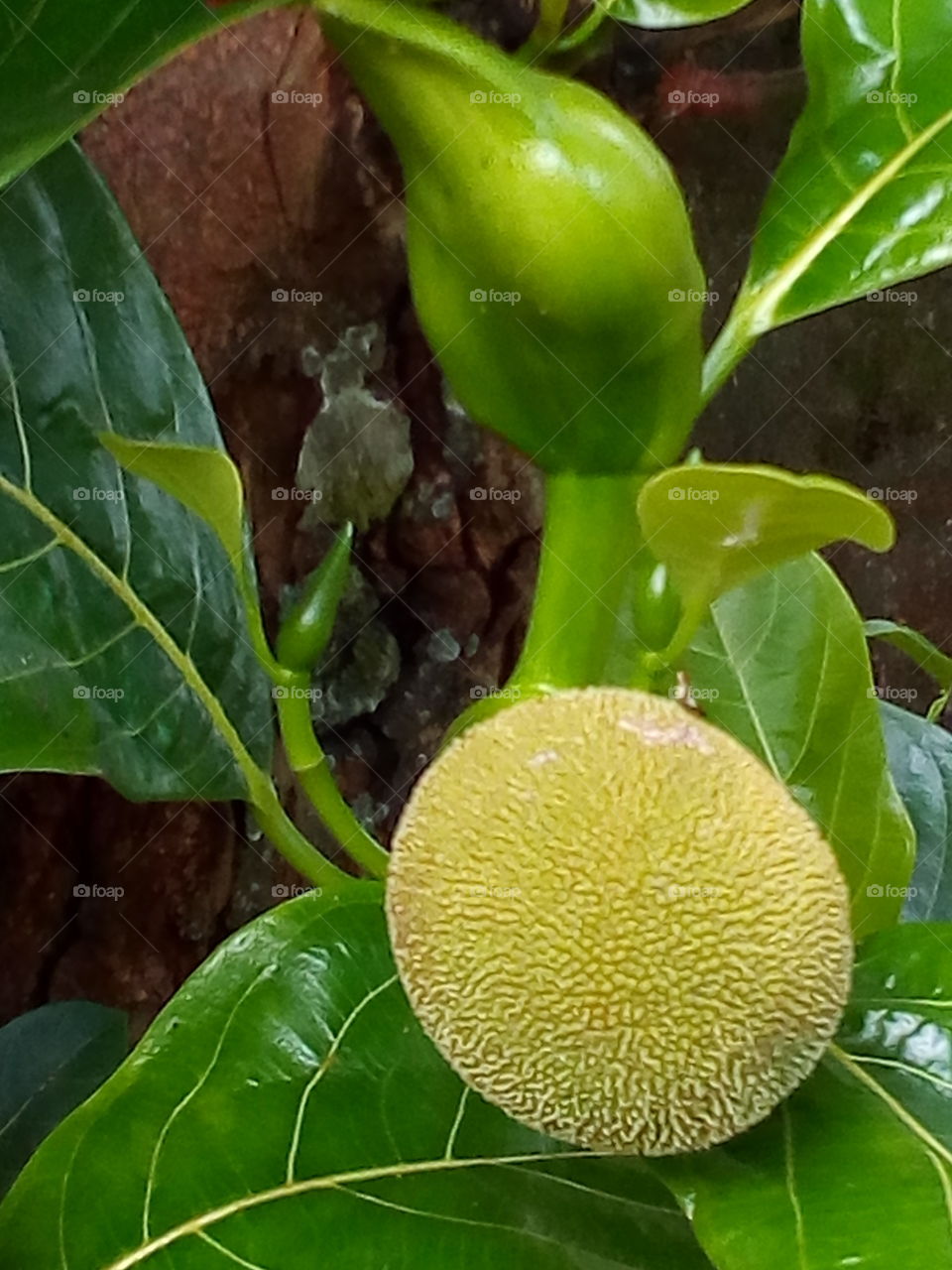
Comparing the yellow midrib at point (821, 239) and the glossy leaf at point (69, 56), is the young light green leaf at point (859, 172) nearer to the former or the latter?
the yellow midrib at point (821, 239)

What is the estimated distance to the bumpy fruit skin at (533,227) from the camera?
1.20 feet

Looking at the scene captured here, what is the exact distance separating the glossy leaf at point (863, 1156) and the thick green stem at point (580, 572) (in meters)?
0.13

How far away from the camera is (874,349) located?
100 cm

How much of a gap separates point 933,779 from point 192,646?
15.6 inches

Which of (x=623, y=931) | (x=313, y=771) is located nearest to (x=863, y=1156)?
(x=623, y=931)

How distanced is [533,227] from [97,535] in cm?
23

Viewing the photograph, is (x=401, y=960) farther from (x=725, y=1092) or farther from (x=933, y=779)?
(x=933, y=779)

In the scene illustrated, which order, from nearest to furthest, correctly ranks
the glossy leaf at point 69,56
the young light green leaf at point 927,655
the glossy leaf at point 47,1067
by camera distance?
the glossy leaf at point 69,56, the glossy leaf at point 47,1067, the young light green leaf at point 927,655

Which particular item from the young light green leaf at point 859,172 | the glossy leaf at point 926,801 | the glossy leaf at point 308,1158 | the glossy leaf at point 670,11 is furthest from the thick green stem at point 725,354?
the glossy leaf at point 926,801

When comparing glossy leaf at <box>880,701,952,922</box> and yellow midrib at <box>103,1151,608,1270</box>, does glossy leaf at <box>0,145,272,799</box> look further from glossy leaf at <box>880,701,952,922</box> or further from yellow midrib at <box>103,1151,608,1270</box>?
glossy leaf at <box>880,701,952,922</box>

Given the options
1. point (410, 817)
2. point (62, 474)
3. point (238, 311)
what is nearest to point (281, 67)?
point (238, 311)

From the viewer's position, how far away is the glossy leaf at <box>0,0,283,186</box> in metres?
0.31

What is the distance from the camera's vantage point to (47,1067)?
1.92 feet

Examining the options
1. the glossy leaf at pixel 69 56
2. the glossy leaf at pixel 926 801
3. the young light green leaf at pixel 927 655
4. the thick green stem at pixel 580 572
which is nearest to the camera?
the glossy leaf at pixel 69 56
